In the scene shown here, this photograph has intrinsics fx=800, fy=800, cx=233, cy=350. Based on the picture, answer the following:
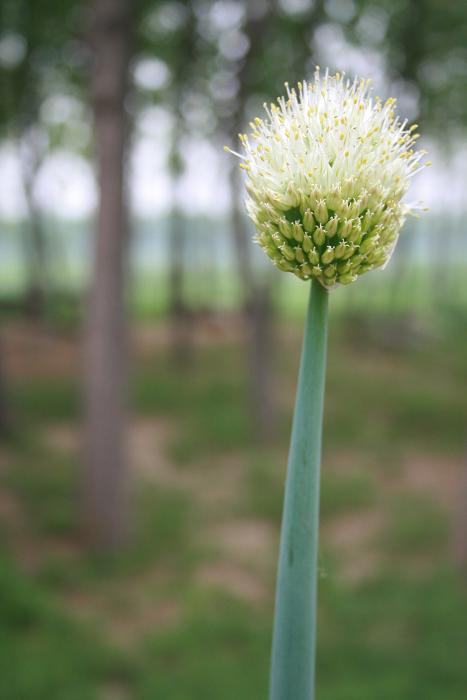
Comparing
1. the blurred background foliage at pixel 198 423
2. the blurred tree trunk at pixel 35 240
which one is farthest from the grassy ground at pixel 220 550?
the blurred tree trunk at pixel 35 240

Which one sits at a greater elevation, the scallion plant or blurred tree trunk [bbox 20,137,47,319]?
blurred tree trunk [bbox 20,137,47,319]

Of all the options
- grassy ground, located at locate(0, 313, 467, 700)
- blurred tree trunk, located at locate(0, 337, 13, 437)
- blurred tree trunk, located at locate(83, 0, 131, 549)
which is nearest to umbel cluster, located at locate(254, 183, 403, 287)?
grassy ground, located at locate(0, 313, 467, 700)

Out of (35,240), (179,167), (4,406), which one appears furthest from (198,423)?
(35,240)

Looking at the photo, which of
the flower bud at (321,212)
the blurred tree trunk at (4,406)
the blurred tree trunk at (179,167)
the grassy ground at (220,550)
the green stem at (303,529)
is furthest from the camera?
the blurred tree trunk at (179,167)

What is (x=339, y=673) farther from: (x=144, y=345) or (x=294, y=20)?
(x=144, y=345)

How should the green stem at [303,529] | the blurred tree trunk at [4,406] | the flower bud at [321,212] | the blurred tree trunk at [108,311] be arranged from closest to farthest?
the flower bud at [321,212] → the green stem at [303,529] → the blurred tree trunk at [108,311] → the blurred tree trunk at [4,406]

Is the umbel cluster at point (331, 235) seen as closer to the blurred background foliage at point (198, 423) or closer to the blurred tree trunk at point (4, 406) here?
the blurred background foliage at point (198, 423)

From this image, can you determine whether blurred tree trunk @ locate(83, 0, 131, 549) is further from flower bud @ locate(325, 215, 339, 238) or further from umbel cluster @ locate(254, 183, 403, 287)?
flower bud @ locate(325, 215, 339, 238)
